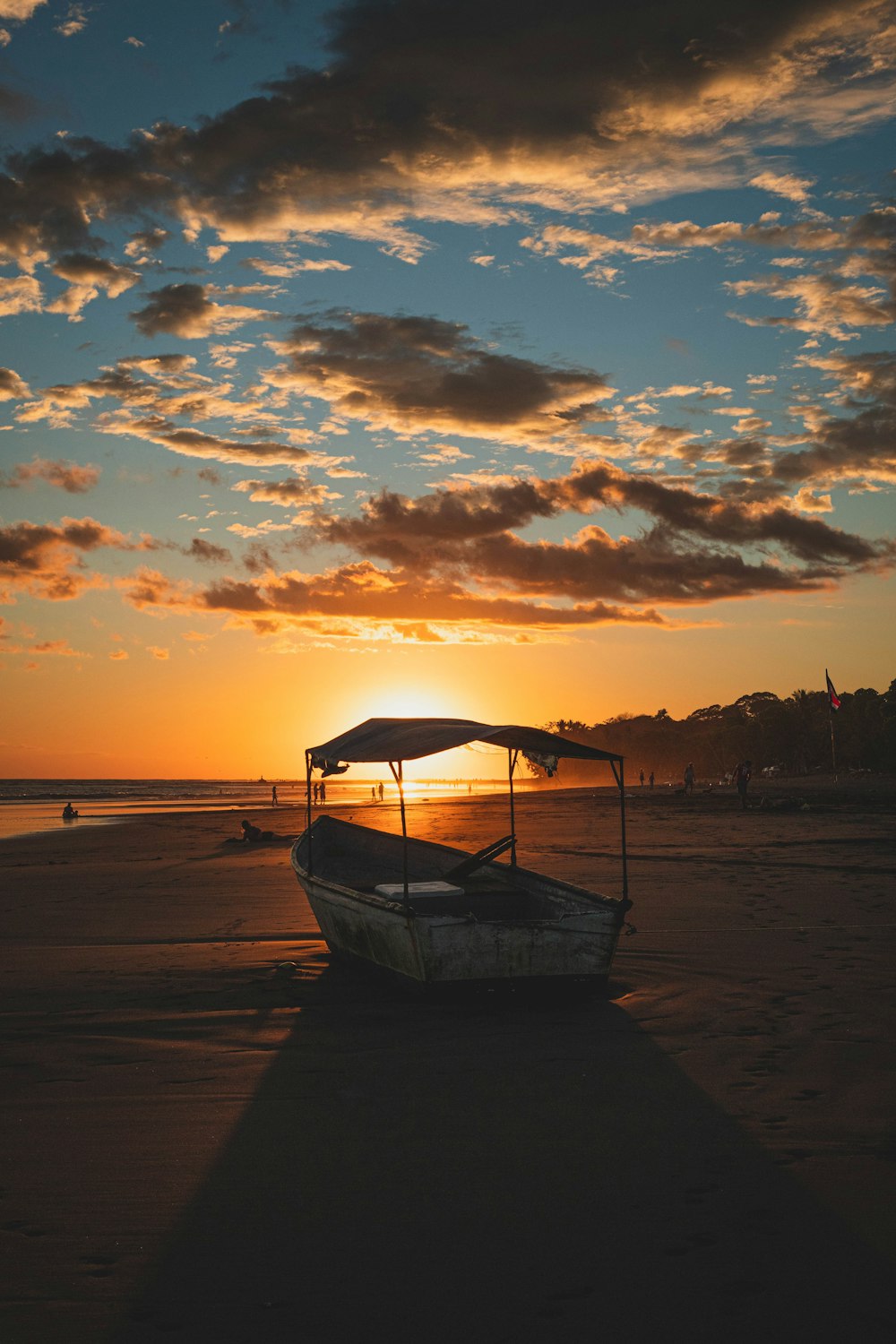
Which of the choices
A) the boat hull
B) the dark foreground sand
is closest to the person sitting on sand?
the dark foreground sand

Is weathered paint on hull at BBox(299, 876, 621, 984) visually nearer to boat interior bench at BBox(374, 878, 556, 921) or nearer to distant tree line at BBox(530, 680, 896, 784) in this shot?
boat interior bench at BBox(374, 878, 556, 921)

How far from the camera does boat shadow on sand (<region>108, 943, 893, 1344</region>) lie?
452cm

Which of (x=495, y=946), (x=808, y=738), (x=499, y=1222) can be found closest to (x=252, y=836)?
(x=495, y=946)

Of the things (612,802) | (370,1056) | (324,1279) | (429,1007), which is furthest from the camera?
(612,802)

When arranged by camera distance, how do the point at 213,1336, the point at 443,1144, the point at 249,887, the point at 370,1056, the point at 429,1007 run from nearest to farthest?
1. the point at 213,1336
2. the point at 443,1144
3. the point at 370,1056
4. the point at 429,1007
5. the point at 249,887

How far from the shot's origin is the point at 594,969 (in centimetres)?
1070

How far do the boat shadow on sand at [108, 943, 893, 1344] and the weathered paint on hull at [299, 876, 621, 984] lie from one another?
187cm

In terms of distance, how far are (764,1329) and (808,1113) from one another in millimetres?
2818

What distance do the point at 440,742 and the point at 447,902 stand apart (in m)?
2.43

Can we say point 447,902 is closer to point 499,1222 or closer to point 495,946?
point 495,946

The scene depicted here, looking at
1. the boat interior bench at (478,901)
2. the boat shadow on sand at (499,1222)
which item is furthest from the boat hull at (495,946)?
the boat shadow on sand at (499,1222)

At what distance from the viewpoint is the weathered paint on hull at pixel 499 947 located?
1041cm

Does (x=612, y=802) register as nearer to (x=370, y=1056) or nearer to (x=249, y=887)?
(x=249, y=887)

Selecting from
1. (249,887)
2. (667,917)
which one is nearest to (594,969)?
(667,917)
